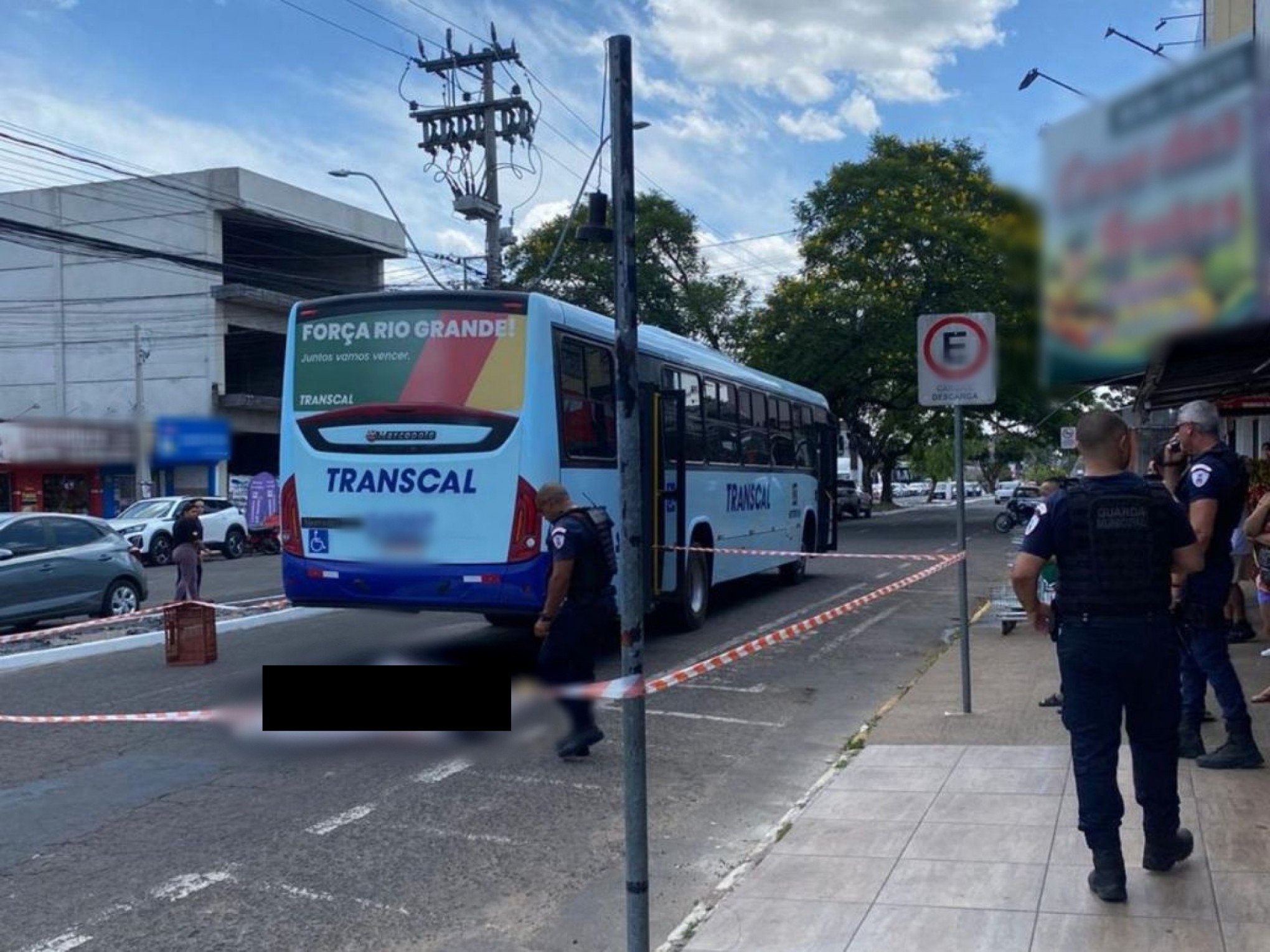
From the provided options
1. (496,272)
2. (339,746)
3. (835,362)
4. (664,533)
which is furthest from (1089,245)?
(835,362)

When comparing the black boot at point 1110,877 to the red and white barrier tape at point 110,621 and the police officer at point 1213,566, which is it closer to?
the police officer at point 1213,566

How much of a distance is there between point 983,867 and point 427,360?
668 cm

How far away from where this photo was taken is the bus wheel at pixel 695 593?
13.4 meters

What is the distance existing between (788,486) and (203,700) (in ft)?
34.3

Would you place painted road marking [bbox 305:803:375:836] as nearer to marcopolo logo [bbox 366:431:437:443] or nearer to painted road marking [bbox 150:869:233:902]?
painted road marking [bbox 150:869:233:902]

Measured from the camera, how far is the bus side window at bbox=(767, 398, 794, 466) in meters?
17.5

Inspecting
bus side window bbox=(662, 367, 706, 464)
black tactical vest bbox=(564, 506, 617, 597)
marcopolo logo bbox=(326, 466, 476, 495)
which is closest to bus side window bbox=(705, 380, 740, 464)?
bus side window bbox=(662, 367, 706, 464)

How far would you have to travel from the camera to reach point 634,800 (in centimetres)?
384

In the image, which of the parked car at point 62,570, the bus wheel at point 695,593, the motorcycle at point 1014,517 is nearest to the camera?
the bus wheel at point 695,593

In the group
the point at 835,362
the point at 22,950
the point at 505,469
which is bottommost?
the point at 22,950

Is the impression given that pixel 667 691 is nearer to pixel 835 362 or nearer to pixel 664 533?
Result: pixel 664 533

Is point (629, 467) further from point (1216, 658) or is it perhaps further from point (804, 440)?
point (804, 440)

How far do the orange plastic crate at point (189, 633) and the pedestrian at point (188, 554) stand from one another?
286 cm

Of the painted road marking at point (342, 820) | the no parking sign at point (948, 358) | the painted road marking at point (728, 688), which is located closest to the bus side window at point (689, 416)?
the painted road marking at point (728, 688)
